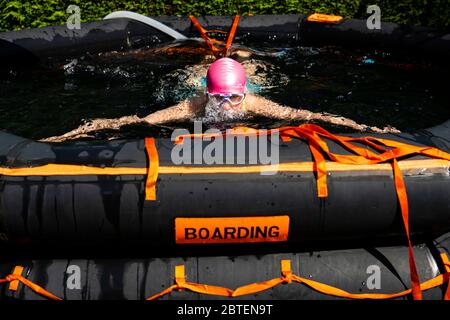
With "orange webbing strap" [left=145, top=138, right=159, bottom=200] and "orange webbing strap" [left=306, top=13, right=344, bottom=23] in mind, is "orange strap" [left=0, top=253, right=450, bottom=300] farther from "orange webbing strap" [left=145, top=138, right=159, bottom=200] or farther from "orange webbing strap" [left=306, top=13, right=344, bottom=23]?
"orange webbing strap" [left=306, top=13, right=344, bottom=23]

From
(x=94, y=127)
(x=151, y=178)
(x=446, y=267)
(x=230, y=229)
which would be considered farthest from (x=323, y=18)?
(x=151, y=178)

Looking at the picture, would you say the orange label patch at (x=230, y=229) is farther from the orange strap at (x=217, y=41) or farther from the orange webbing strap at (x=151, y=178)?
the orange strap at (x=217, y=41)

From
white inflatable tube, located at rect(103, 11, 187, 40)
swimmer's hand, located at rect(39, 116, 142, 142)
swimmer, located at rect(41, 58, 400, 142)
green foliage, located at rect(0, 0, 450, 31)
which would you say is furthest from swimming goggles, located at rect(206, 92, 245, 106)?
green foliage, located at rect(0, 0, 450, 31)

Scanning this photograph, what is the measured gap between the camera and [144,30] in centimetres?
680

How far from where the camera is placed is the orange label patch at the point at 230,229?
10.0ft

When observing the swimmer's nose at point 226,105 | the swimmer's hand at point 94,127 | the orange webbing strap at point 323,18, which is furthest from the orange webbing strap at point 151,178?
the orange webbing strap at point 323,18

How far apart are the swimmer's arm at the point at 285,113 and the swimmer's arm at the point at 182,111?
0.45m

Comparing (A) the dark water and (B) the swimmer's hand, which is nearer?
(B) the swimmer's hand

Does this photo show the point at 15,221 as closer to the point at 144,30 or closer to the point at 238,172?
the point at 238,172

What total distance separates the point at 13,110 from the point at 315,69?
3.30 metres

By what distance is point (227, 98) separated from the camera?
456 cm

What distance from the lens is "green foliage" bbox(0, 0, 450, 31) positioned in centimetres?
691

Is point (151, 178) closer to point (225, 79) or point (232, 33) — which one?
point (225, 79)
